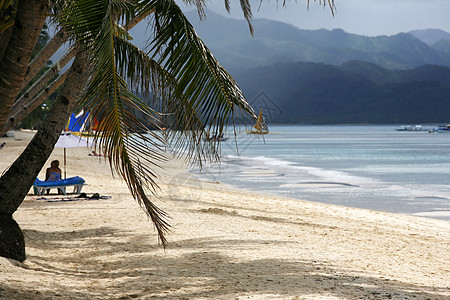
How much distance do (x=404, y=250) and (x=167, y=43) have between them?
514 cm

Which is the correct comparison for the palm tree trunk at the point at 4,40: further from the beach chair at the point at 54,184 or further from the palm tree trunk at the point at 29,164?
the beach chair at the point at 54,184

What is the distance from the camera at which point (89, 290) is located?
4.81 meters

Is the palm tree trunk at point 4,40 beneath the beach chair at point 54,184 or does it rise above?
above

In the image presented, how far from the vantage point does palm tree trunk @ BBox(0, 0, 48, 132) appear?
449 centimetres

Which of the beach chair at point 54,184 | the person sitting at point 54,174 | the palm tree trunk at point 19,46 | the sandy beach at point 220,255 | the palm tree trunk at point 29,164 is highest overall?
the palm tree trunk at point 19,46

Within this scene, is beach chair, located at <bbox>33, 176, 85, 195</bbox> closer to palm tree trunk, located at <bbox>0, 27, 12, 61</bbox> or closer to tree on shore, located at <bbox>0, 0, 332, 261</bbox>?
tree on shore, located at <bbox>0, 0, 332, 261</bbox>

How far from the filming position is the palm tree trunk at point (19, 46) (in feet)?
14.7

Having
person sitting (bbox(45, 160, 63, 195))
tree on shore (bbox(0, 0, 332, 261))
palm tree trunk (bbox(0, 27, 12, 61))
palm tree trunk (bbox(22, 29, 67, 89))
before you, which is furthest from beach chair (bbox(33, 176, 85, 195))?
palm tree trunk (bbox(0, 27, 12, 61))

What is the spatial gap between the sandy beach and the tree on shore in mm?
796

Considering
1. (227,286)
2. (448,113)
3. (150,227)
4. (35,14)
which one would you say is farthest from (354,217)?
(448,113)

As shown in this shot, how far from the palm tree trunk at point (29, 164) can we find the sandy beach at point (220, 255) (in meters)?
0.28

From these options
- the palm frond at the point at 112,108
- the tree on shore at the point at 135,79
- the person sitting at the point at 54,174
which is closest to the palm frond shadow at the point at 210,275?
the tree on shore at the point at 135,79

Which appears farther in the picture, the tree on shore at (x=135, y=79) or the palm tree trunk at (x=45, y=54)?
the palm tree trunk at (x=45, y=54)

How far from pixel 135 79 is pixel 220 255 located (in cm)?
256
